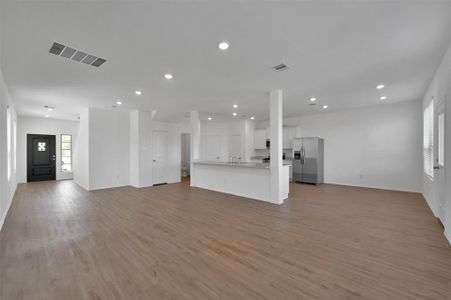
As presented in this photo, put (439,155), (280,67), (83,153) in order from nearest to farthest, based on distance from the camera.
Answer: (280,67) < (439,155) < (83,153)

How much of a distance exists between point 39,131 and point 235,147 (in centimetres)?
893

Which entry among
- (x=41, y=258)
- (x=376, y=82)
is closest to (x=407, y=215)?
(x=376, y=82)

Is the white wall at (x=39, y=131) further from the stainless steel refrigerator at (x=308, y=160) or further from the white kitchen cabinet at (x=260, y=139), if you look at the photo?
the stainless steel refrigerator at (x=308, y=160)

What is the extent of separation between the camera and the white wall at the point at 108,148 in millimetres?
6793

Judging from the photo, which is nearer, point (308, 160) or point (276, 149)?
point (276, 149)

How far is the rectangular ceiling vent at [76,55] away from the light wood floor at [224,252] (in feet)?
9.31

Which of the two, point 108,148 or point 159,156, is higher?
point 108,148

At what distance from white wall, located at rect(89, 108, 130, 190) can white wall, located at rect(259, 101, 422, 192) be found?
25.1ft

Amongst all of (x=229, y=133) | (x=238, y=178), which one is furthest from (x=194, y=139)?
(x=229, y=133)

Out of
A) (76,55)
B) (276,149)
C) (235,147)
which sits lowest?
(276,149)

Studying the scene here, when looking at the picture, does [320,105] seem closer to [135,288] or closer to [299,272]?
[299,272]

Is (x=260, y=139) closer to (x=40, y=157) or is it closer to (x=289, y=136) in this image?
(x=289, y=136)

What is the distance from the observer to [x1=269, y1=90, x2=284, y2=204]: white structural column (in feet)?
16.2

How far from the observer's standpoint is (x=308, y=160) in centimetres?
787
